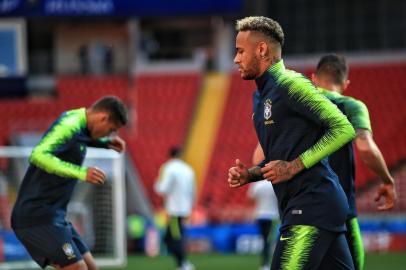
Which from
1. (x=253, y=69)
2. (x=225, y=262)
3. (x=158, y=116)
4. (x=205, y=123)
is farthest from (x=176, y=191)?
(x=158, y=116)

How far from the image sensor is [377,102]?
27312 mm

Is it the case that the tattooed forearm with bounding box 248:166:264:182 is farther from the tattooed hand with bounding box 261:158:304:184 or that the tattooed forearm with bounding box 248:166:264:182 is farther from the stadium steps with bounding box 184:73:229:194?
the stadium steps with bounding box 184:73:229:194

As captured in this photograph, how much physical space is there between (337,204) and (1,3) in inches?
990

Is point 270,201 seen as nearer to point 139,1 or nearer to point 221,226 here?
point 221,226

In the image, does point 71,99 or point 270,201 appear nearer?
point 270,201

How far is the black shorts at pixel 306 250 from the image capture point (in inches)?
202

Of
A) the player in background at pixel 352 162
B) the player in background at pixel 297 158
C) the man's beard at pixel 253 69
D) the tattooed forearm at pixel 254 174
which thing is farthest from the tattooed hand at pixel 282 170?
the player in background at pixel 352 162

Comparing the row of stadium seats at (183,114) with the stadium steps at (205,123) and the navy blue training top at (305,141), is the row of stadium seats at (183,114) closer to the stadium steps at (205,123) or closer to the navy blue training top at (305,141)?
the stadium steps at (205,123)

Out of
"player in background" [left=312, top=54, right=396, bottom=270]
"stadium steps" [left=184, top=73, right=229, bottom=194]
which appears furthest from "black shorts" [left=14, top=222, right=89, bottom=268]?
"stadium steps" [left=184, top=73, right=229, bottom=194]

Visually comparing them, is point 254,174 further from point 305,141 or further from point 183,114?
point 183,114

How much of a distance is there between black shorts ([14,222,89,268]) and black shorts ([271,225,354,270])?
2.46 m

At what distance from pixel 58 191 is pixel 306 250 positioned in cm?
280

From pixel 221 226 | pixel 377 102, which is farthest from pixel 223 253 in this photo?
pixel 377 102

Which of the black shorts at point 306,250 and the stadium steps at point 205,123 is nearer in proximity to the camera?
the black shorts at point 306,250
